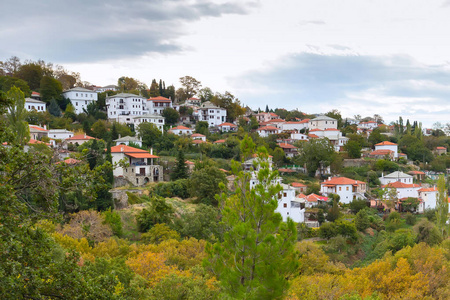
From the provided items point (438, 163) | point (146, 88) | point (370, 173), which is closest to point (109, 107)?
point (146, 88)

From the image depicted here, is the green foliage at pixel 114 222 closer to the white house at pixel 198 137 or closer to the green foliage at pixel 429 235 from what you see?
the green foliage at pixel 429 235

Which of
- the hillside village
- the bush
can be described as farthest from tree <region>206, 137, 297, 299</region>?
the bush

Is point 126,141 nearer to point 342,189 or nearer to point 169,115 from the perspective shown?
point 169,115

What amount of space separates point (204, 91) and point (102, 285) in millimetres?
84011

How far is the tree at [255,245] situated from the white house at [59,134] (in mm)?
41281

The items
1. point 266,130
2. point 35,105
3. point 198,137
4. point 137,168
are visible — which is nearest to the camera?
point 137,168

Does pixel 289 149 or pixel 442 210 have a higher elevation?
pixel 289 149

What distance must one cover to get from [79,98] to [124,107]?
8.06m

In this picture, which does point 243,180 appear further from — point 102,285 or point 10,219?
point 10,219

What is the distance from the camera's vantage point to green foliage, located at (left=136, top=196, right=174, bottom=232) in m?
27.9

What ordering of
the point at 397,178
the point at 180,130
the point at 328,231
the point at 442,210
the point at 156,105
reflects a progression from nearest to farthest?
the point at 328,231 → the point at 442,210 → the point at 397,178 → the point at 180,130 → the point at 156,105

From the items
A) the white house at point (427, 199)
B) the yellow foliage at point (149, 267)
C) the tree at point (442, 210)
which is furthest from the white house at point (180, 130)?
the yellow foliage at point (149, 267)

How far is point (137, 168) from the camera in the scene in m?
40.1

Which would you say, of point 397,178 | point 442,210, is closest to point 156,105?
point 397,178
